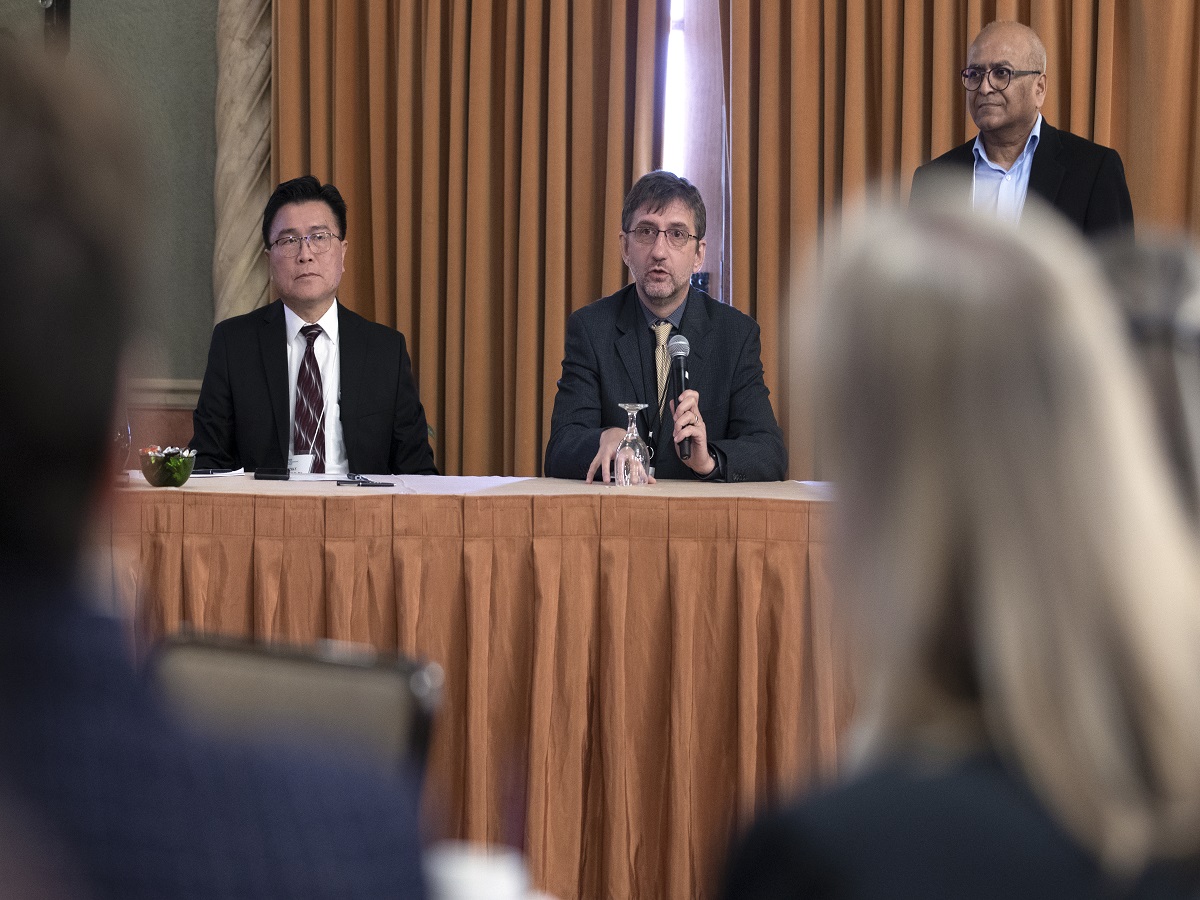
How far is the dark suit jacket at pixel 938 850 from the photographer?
63 centimetres

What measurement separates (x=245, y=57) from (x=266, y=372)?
1900 millimetres

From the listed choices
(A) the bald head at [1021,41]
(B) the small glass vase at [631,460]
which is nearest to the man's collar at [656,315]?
(B) the small glass vase at [631,460]

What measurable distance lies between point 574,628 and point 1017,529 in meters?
1.96

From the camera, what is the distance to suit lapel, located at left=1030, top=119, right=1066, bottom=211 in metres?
3.77

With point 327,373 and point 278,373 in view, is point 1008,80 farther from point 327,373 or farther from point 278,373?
point 278,373

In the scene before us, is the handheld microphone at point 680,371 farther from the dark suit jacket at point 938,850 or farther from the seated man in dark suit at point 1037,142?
the dark suit jacket at point 938,850

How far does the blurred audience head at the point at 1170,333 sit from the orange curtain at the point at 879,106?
11.8 feet

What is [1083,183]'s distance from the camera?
3.77 m

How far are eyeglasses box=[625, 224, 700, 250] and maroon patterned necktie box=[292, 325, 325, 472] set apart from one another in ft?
3.43

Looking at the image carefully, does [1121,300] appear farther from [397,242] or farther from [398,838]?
[397,242]

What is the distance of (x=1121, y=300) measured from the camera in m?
0.77

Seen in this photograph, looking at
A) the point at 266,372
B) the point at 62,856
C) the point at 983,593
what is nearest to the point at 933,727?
the point at 983,593

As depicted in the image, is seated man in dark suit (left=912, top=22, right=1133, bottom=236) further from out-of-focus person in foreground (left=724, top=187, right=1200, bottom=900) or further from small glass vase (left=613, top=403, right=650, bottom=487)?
out-of-focus person in foreground (left=724, top=187, right=1200, bottom=900)

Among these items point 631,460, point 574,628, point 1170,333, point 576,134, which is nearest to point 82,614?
point 1170,333
